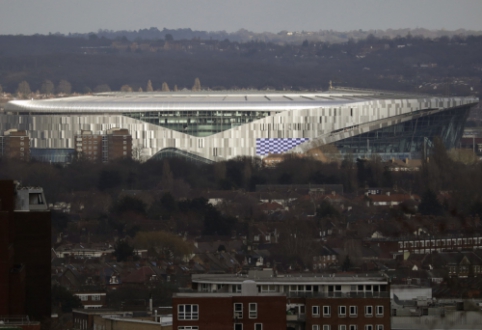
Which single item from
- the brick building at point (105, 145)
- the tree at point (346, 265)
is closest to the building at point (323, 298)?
the tree at point (346, 265)

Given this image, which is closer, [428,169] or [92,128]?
[428,169]

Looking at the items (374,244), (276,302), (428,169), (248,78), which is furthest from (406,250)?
(248,78)

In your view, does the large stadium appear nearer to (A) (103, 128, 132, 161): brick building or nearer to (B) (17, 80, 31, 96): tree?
(A) (103, 128, 132, 161): brick building

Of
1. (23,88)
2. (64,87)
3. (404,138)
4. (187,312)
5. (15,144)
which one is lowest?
(64,87)

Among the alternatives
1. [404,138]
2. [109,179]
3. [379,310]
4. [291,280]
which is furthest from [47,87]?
[379,310]

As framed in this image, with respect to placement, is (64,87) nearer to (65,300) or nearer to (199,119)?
(199,119)

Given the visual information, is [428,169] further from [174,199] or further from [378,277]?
[378,277]

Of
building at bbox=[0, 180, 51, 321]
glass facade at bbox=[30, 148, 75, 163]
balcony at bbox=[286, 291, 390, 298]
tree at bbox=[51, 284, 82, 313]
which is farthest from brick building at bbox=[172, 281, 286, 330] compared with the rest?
glass facade at bbox=[30, 148, 75, 163]
